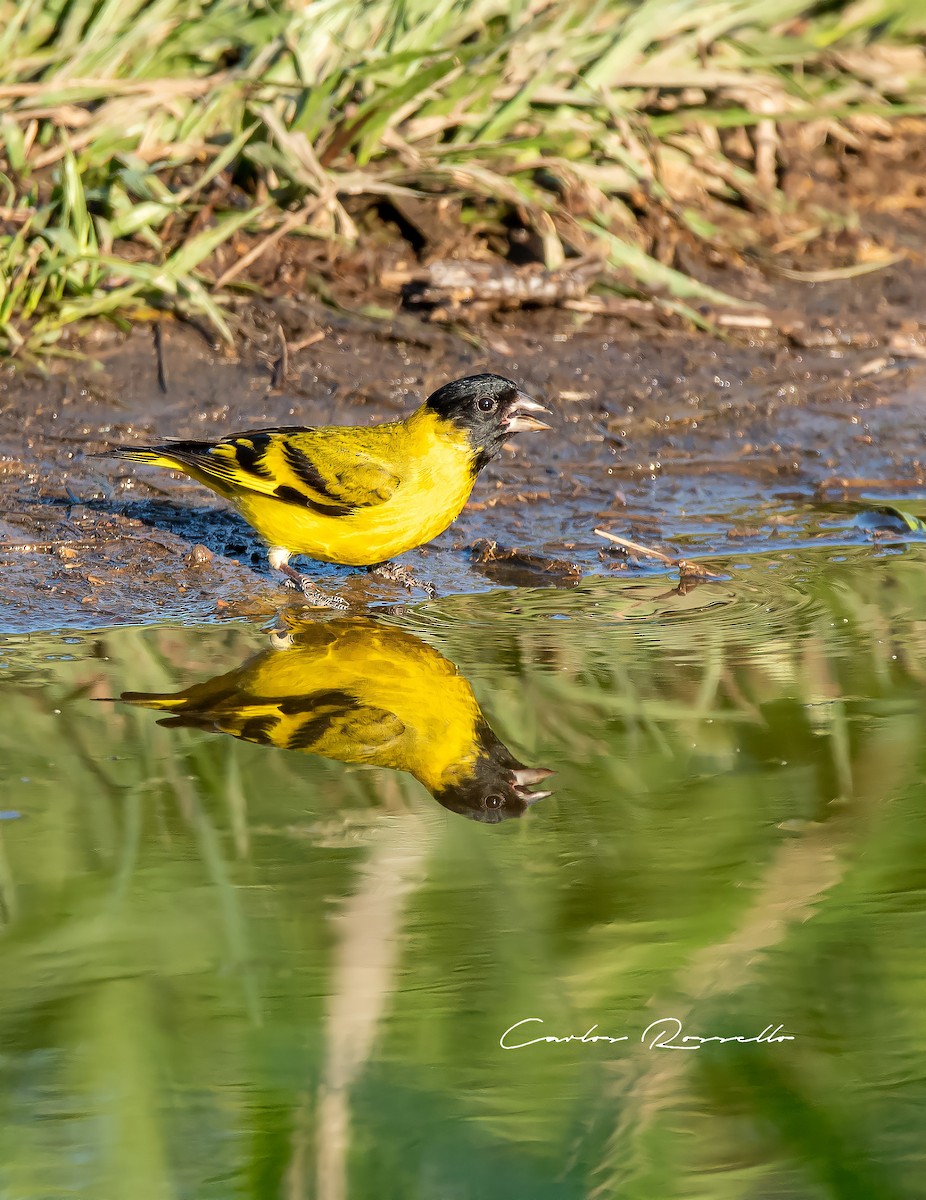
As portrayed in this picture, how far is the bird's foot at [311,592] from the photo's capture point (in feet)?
19.7

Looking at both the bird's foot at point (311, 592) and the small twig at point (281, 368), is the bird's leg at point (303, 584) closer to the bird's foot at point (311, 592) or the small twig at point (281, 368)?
the bird's foot at point (311, 592)

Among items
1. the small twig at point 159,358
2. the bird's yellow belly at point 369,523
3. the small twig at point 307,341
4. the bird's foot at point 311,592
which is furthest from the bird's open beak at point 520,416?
the small twig at point 159,358

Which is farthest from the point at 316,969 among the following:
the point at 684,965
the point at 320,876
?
the point at 684,965

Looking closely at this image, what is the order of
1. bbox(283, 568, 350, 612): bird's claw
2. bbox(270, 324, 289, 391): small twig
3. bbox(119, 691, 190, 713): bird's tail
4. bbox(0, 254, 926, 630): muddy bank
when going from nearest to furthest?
bbox(119, 691, 190, 713): bird's tail → bbox(283, 568, 350, 612): bird's claw → bbox(0, 254, 926, 630): muddy bank → bbox(270, 324, 289, 391): small twig

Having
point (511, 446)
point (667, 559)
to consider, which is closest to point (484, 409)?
point (667, 559)

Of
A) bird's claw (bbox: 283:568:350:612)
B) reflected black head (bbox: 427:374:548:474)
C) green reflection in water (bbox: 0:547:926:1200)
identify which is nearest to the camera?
green reflection in water (bbox: 0:547:926:1200)

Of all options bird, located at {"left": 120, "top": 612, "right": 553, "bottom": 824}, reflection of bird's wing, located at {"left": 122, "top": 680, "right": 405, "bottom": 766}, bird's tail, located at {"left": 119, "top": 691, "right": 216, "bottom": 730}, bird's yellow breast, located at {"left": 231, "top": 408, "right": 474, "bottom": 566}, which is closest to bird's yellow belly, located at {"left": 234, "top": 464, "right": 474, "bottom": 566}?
bird's yellow breast, located at {"left": 231, "top": 408, "right": 474, "bottom": 566}

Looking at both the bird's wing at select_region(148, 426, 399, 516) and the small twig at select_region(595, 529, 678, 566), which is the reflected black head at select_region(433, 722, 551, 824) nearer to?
the bird's wing at select_region(148, 426, 399, 516)

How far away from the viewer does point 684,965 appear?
361 centimetres

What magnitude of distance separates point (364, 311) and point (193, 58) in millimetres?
1519

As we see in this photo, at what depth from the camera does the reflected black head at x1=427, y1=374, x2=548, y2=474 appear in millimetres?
6156

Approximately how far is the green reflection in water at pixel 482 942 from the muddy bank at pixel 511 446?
96 cm

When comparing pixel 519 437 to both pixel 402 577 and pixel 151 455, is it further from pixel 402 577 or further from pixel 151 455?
pixel 151 455

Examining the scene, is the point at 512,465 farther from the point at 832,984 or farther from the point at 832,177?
the point at 832,984
